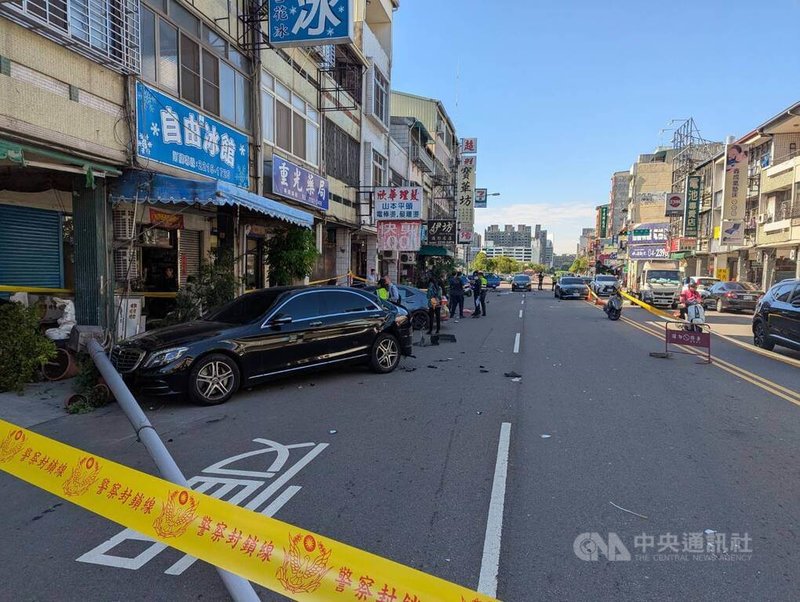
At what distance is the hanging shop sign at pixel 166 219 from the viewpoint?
11141mm

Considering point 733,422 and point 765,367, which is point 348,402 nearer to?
point 733,422

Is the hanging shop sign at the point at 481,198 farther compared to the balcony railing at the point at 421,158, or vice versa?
the hanging shop sign at the point at 481,198

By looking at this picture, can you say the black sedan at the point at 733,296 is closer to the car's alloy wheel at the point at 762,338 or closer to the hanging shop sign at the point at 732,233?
the hanging shop sign at the point at 732,233

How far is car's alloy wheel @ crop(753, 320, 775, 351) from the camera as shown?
12.6 m

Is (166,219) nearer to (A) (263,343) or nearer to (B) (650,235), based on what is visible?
(A) (263,343)

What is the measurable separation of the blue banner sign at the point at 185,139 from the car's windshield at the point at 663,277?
2320 centimetres

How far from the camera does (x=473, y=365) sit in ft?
33.7

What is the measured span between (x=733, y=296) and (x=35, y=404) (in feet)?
90.7

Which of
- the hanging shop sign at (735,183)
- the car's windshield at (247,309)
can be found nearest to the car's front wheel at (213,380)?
the car's windshield at (247,309)

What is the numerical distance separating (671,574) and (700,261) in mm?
55308

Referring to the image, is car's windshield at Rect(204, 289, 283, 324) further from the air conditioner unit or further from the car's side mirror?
the air conditioner unit

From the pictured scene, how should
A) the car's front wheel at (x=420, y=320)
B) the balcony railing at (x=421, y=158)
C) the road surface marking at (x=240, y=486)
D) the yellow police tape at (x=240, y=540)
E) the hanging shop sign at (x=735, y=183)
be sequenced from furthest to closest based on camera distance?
the hanging shop sign at (x=735, y=183), the balcony railing at (x=421, y=158), the car's front wheel at (x=420, y=320), the road surface marking at (x=240, y=486), the yellow police tape at (x=240, y=540)

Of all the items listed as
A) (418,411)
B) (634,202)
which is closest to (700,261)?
(634,202)

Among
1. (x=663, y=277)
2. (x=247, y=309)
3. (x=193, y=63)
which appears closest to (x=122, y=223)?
(x=193, y=63)
